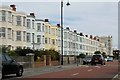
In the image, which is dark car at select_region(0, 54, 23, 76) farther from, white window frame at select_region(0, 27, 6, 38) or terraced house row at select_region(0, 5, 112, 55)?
white window frame at select_region(0, 27, 6, 38)

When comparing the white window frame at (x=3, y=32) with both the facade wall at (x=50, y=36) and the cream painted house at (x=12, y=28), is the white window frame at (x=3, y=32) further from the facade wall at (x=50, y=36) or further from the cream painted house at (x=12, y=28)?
the facade wall at (x=50, y=36)

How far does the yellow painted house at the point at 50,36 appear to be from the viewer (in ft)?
289

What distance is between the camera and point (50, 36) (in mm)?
91688

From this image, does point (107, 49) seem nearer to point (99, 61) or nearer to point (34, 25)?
point (34, 25)

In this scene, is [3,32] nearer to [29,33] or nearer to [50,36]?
[29,33]

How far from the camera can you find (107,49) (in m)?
196

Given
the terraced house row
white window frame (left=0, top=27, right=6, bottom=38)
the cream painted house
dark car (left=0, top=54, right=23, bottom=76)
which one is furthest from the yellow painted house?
dark car (left=0, top=54, right=23, bottom=76)

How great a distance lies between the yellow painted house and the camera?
88188 mm

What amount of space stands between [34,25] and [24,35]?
9992 mm

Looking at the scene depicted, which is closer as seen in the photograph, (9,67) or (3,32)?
(9,67)

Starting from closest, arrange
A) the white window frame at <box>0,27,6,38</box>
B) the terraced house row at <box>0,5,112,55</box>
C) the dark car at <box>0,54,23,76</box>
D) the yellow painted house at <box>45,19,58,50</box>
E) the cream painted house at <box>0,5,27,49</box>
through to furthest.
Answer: the dark car at <box>0,54,23,76</box> → the white window frame at <box>0,27,6,38</box> → the cream painted house at <box>0,5,27,49</box> → the terraced house row at <box>0,5,112,55</box> → the yellow painted house at <box>45,19,58,50</box>

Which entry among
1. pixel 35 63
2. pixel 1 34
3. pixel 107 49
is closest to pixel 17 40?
pixel 1 34

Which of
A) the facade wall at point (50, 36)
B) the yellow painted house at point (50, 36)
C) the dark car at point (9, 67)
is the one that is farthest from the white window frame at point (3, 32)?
the dark car at point (9, 67)

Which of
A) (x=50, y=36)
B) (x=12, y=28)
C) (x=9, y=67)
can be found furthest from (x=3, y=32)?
(x=9, y=67)
